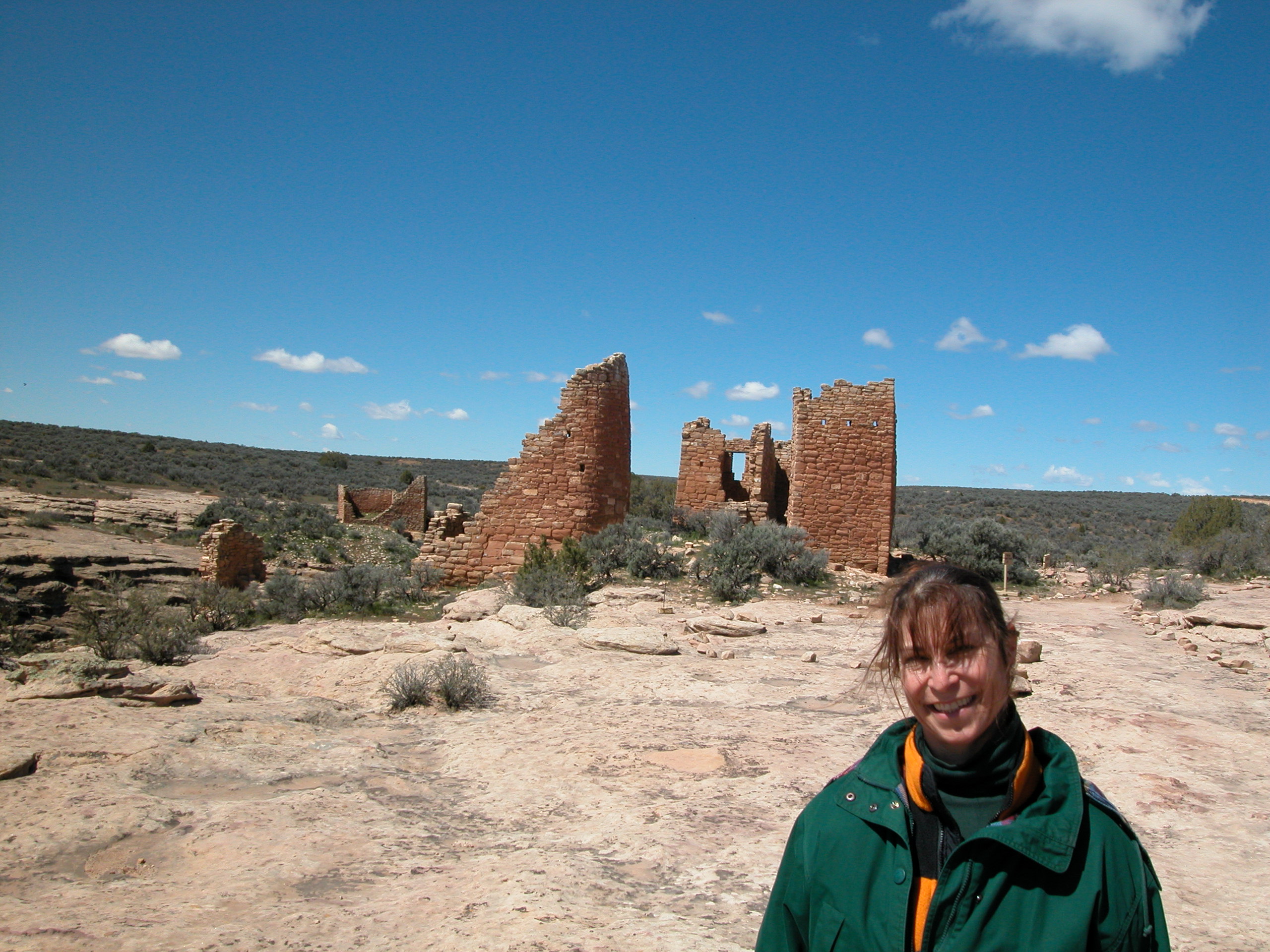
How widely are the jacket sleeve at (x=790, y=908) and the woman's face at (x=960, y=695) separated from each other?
35 cm

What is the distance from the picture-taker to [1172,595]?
13.0 metres

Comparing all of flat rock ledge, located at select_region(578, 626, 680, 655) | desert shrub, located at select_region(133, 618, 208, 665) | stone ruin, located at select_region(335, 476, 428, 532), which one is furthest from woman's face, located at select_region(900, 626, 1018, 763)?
stone ruin, located at select_region(335, 476, 428, 532)

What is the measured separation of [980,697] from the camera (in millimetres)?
1749

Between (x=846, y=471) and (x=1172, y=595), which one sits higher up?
(x=846, y=471)

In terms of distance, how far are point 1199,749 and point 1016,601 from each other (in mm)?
8592

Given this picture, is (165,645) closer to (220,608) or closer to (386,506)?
(220,608)

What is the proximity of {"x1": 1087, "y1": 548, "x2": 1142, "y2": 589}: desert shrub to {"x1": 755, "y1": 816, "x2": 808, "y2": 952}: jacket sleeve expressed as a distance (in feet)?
53.4

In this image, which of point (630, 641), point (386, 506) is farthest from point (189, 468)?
point (630, 641)

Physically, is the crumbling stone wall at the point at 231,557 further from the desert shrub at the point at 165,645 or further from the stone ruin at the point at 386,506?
the stone ruin at the point at 386,506

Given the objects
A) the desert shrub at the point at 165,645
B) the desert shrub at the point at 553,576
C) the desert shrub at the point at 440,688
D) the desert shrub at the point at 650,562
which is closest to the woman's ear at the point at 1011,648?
the desert shrub at the point at 440,688

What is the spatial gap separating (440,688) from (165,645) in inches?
117

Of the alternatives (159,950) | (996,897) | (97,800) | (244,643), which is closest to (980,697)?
(996,897)

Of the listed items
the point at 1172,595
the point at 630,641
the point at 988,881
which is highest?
the point at 988,881

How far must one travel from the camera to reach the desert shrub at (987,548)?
16547 millimetres
